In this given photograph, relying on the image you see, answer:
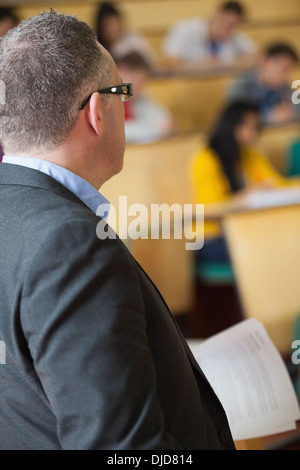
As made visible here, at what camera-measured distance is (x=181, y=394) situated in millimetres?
816

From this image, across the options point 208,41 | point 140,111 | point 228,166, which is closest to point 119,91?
point 228,166

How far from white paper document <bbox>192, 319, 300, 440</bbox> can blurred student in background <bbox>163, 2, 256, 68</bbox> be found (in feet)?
11.6

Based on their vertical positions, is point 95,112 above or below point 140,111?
below

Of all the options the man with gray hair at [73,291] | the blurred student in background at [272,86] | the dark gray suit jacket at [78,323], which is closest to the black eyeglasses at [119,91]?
the man with gray hair at [73,291]

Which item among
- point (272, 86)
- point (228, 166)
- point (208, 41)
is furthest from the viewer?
point (208, 41)

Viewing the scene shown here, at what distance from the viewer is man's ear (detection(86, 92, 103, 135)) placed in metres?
0.81

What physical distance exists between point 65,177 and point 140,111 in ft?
9.99

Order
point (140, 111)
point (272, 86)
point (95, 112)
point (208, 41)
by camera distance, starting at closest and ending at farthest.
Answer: point (95, 112) → point (140, 111) → point (272, 86) → point (208, 41)

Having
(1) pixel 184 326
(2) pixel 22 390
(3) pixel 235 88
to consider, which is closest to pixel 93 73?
(2) pixel 22 390

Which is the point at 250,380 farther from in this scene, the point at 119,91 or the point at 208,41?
the point at 208,41

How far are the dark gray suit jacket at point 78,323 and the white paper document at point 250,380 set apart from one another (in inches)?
17.2

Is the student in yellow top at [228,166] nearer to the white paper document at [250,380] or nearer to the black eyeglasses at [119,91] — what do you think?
the white paper document at [250,380]

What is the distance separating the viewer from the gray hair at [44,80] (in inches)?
31.0

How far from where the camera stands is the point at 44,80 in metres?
0.78
